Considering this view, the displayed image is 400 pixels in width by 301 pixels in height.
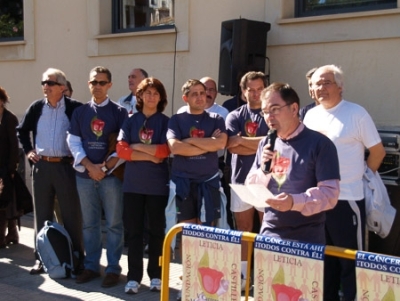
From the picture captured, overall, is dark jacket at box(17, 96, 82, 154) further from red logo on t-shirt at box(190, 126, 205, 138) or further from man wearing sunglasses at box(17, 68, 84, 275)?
red logo on t-shirt at box(190, 126, 205, 138)

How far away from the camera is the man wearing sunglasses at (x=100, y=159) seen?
6.13m

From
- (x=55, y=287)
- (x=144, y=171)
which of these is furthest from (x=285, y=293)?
(x=55, y=287)

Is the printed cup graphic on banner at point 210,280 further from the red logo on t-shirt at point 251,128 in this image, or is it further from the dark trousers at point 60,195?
the dark trousers at point 60,195

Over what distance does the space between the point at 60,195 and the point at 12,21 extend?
5411 mm

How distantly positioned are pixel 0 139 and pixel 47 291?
7.16 ft

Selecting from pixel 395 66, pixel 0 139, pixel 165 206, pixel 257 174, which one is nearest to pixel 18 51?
pixel 0 139

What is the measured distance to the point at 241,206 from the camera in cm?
580

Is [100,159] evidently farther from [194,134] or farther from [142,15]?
[142,15]

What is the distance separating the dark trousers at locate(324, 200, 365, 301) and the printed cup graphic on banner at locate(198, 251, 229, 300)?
161 cm

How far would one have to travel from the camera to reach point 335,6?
7.04 m

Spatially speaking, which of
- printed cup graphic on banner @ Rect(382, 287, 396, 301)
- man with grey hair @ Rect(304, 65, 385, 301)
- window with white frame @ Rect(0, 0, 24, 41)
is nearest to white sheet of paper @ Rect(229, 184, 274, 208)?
printed cup graphic on banner @ Rect(382, 287, 396, 301)

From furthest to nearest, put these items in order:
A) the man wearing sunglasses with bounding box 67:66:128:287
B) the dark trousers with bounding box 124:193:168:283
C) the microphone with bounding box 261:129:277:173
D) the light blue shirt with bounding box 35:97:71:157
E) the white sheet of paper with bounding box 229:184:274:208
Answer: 1. the light blue shirt with bounding box 35:97:71:157
2. the man wearing sunglasses with bounding box 67:66:128:287
3. the dark trousers with bounding box 124:193:168:283
4. the microphone with bounding box 261:129:277:173
5. the white sheet of paper with bounding box 229:184:274:208

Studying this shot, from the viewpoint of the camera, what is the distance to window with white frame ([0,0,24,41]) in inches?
426

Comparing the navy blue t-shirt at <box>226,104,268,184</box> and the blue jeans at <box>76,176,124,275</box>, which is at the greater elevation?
the navy blue t-shirt at <box>226,104,268,184</box>
